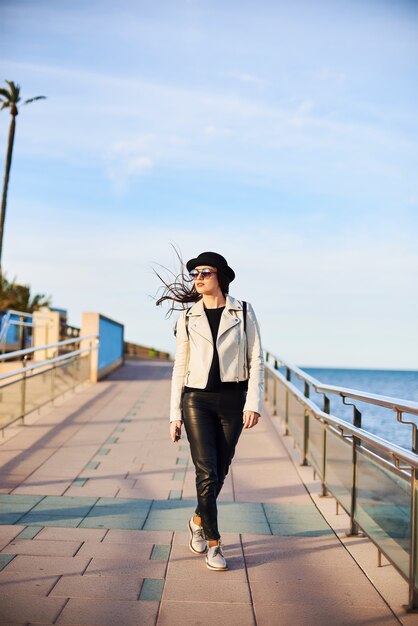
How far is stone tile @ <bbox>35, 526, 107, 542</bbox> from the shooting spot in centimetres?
453

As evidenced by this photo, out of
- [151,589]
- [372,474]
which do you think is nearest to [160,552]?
[151,589]

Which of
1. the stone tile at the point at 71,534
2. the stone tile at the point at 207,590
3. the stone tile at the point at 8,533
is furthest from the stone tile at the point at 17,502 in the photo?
the stone tile at the point at 207,590

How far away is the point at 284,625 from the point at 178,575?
803 mm

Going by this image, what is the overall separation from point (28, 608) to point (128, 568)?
0.75 metres

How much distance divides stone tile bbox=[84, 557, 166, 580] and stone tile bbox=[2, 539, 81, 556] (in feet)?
0.83

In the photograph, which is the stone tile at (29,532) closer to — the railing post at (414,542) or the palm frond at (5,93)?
the railing post at (414,542)

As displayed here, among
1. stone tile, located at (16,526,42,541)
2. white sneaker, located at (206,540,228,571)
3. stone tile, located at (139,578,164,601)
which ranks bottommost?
stone tile, located at (16,526,42,541)

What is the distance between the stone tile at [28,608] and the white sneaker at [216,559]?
0.87 meters

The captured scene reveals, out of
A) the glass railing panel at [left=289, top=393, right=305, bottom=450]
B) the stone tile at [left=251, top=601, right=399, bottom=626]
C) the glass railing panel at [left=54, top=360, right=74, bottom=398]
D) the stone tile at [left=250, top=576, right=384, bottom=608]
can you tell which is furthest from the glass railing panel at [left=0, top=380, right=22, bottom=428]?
the stone tile at [left=251, top=601, right=399, bottom=626]

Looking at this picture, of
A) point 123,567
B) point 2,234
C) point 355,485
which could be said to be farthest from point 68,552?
point 2,234

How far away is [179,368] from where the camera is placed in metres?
4.36

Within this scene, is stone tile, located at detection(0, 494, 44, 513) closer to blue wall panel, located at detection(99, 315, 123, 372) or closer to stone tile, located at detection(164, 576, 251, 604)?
stone tile, located at detection(164, 576, 251, 604)

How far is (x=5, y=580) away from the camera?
3695 mm

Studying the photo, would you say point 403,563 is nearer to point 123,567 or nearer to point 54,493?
point 123,567
